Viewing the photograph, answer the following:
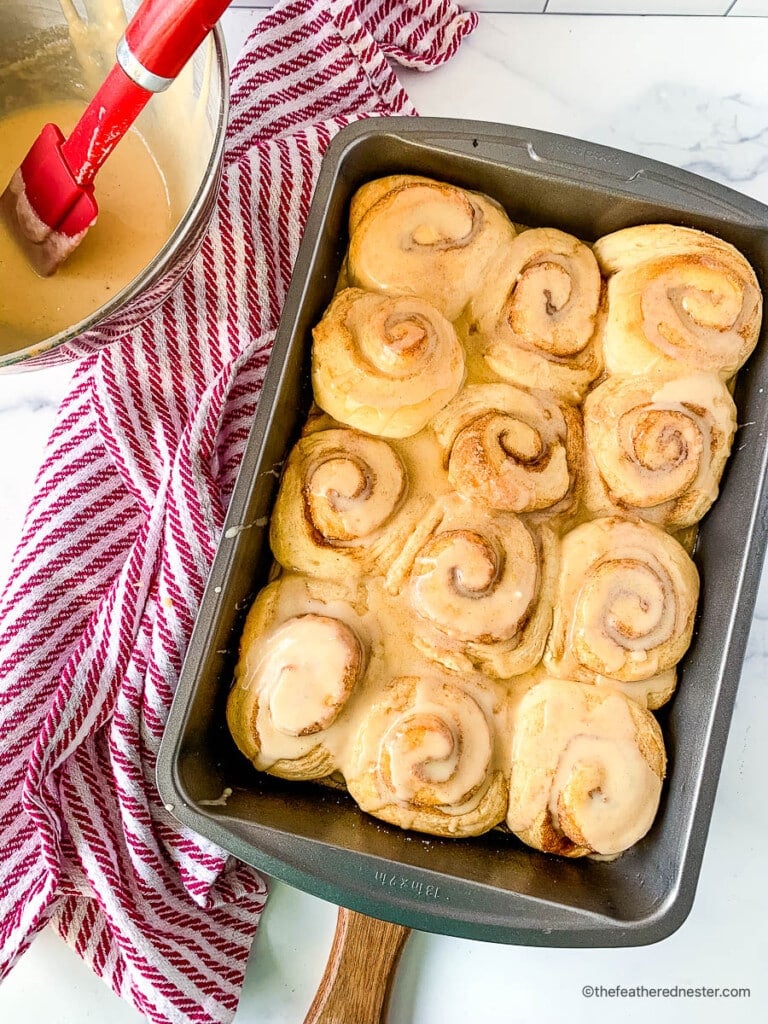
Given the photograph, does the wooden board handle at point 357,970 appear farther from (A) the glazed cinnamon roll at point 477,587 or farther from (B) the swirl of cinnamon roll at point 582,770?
(A) the glazed cinnamon roll at point 477,587

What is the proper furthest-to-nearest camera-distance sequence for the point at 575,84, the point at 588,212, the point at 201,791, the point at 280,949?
the point at 575,84
the point at 280,949
the point at 588,212
the point at 201,791

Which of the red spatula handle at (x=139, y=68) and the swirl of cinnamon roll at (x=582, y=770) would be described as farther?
the swirl of cinnamon roll at (x=582, y=770)

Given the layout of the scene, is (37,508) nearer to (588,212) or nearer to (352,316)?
(352,316)

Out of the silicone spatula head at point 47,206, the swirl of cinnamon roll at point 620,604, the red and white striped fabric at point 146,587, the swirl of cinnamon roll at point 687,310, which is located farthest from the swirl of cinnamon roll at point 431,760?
the silicone spatula head at point 47,206

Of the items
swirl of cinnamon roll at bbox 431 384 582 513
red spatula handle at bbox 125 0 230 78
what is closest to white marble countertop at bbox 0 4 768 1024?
swirl of cinnamon roll at bbox 431 384 582 513

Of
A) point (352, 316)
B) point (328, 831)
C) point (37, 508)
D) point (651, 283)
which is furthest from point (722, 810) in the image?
point (37, 508)

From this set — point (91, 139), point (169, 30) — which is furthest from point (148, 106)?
point (169, 30)

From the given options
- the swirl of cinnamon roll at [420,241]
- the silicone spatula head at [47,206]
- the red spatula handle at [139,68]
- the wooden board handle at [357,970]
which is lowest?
the wooden board handle at [357,970]

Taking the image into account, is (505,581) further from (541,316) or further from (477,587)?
(541,316)
